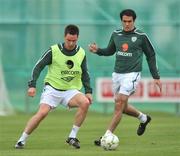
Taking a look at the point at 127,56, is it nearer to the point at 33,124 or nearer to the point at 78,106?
the point at 78,106

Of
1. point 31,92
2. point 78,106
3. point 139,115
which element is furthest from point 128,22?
point 31,92

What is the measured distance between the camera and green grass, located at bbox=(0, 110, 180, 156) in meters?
13.1

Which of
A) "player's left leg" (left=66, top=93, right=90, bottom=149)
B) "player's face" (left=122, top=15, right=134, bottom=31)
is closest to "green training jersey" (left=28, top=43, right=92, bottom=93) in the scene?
"player's left leg" (left=66, top=93, right=90, bottom=149)

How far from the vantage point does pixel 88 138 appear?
16.3 m

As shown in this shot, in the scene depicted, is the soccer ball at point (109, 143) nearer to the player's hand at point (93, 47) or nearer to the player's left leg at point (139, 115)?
the player's left leg at point (139, 115)

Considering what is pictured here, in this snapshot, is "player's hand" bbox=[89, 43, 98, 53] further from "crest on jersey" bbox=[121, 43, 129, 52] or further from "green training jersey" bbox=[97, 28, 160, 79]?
"crest on jersey" bbox=[121, 43, 129, 52]

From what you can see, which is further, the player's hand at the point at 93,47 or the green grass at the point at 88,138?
the player's hand at the point at 93,47

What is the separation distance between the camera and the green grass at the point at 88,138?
1305 cm

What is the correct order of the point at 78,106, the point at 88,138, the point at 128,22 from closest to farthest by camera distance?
the point at 78,106, the point at 128,22, the point at 88,138

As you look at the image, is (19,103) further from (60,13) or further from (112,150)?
(112,150)

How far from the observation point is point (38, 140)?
15773 mm

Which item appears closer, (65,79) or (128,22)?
(65,79)

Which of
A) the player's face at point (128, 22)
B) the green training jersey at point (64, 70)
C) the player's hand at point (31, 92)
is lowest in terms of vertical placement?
the player's hand at point (31, 92)

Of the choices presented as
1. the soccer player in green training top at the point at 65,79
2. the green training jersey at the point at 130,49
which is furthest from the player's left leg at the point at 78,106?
the green training jersey at the point at 130,49
